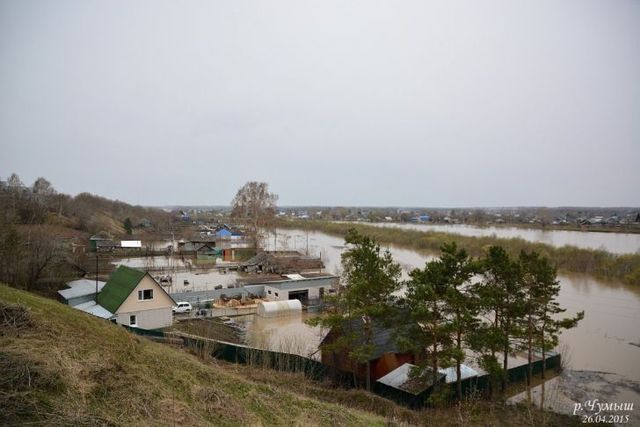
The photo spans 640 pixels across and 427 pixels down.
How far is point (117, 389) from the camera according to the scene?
224 inches

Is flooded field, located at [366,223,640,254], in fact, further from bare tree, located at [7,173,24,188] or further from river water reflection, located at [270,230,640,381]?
bare tree, located at [7,173,24,188]

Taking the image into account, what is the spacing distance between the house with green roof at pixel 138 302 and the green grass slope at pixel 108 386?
698 centimetres

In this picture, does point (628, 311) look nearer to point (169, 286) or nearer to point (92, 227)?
point (169, 286)

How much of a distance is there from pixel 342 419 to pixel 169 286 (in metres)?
22.0

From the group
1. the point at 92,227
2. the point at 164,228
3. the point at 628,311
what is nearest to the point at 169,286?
the point at 628,311

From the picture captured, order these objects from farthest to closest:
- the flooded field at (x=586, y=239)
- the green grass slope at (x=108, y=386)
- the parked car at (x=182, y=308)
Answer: the flooded field at (x=586, y=239)
the parked car at (x=182, y=308)
the green grass slope at (x=108, y=386)

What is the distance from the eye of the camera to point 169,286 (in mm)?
26281

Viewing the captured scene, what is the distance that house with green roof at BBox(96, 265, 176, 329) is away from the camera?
1523cm

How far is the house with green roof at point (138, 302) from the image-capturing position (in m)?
15.2

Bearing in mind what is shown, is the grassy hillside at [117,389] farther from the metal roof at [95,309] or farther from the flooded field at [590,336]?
the metal roof at [95,309]

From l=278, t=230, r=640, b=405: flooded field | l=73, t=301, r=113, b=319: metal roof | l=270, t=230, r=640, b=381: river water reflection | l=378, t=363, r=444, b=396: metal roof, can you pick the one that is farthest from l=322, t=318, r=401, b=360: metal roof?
l=73, t=301, r=113, b=319: metal roof

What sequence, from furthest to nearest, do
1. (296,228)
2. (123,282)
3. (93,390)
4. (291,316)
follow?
(296,228), (291,316), (123,282), (93,390)

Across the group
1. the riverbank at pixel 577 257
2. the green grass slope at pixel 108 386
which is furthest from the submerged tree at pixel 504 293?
the riverbank at pixel 577 257

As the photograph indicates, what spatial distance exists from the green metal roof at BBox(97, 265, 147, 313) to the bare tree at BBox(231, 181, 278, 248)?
25.6 metres
